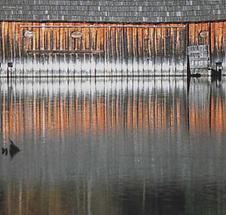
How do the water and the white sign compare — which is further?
the white sign

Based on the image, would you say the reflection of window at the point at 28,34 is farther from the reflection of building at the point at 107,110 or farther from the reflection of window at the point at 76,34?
the reflection of building at the point at 107,110

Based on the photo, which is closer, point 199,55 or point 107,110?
point 107,110

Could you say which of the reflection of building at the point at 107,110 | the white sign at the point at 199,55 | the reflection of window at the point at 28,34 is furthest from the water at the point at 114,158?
the white sign at the point at 199,55

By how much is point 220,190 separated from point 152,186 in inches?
38.4

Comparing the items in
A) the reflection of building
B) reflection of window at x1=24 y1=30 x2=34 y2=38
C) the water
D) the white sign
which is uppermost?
reflection of window at x1=24 y1=30 x2=34 y2=38

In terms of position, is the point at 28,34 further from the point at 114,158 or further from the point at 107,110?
the point at 114,158

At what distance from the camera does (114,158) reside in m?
13.9

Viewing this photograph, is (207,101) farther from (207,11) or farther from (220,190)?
(207,11)

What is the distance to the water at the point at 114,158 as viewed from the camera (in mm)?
10406

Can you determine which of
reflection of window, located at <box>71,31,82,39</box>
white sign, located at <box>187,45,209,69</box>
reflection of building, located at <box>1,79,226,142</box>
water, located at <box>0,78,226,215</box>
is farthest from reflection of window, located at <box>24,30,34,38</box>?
water, located at <box>0,78,226,215</box>

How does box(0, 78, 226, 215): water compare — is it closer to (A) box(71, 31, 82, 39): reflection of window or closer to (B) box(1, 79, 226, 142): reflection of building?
(B) box(1, 79, 226, 142): reflection of building

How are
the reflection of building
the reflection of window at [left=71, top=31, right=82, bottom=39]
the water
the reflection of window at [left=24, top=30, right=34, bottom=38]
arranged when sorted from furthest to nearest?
the reflection of window at [left=71, top=31, right=82, bottom=39], the reflection of window at [left=24, top=30, right=34, bottom=38], the reflection of building, the water

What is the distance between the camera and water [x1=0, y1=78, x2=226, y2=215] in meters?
10.4

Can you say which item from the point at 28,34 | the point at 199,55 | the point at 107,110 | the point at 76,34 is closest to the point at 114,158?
the point at 107,110
